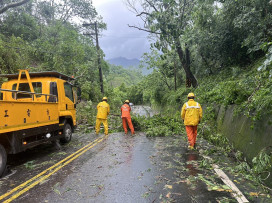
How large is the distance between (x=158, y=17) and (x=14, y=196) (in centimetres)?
1126

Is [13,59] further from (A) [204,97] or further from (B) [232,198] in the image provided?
(B) [232,198]

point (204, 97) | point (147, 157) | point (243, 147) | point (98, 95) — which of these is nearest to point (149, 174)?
point (147, 157)

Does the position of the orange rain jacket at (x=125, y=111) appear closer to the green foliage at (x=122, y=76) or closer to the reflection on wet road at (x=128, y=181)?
the reflection on wet road at (x=128, y=181)

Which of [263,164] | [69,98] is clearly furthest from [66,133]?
[263,164]

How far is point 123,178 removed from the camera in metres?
4.70

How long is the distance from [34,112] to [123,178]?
3407 mm

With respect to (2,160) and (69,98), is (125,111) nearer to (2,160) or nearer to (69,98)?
(69,98)

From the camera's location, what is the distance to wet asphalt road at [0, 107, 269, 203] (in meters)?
3.78

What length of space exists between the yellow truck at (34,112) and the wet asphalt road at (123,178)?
2.27ft

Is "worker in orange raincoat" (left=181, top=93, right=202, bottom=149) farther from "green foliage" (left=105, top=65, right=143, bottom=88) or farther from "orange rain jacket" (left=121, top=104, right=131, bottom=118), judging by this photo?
"green foliage" (left=105, top=65, right=143, bottom=88)

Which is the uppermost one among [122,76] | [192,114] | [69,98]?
[122,76]

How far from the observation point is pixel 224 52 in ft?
46.7

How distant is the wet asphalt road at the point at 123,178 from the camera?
3.78 m

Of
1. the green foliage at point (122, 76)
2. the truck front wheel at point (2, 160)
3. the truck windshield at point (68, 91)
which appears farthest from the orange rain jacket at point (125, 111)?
the green foliage at point (122, 76)
